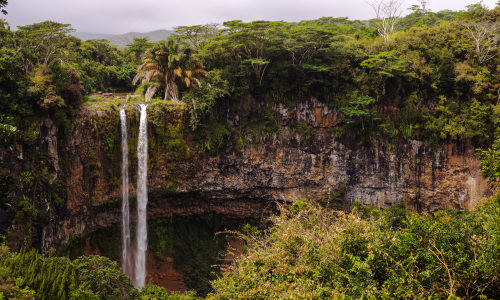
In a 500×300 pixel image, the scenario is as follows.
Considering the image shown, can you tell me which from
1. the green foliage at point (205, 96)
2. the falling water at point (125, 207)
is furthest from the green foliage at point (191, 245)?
the green foliage at point (205, 96)

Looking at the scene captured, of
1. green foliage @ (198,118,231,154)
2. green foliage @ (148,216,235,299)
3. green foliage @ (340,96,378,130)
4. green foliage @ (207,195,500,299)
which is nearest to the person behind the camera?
green foliage @ (207,195,500,299)

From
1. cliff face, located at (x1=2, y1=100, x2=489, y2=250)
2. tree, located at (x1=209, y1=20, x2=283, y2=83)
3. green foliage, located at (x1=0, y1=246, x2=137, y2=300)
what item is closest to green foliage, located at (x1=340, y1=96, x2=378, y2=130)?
cliff face, located at (x1=2, y1=100, x2=489, y2=250)

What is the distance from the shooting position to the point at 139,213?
17.1 metres

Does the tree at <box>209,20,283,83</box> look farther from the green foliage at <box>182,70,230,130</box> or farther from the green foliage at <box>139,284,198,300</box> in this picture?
the green foliage at <box>139,284,198,300</box>

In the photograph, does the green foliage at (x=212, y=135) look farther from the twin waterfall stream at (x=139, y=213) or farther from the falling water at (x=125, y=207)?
the falling water at (x=125, y=207)

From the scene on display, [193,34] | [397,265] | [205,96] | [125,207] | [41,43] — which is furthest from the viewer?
[193,34]

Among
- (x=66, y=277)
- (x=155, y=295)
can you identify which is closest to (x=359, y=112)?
(x=155, y=295)

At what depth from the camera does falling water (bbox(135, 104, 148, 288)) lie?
16219mm

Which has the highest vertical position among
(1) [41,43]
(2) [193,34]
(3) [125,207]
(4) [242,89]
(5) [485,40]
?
(2) [193,34]

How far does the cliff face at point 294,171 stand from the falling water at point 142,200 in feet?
1.27

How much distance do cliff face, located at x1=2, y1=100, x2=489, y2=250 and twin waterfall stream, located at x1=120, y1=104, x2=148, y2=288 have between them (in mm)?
418

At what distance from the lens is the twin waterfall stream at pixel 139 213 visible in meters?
16.1

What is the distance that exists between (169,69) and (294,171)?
30.3ft

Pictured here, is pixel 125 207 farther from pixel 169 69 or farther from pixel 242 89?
pixel 242 89
